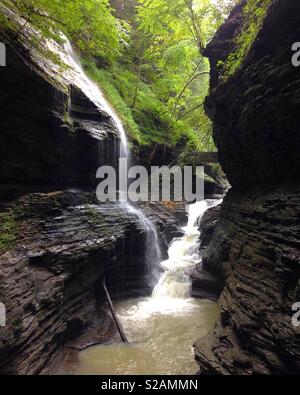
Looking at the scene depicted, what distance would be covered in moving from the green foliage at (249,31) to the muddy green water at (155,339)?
26.0 feet

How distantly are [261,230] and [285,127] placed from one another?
2.69 m

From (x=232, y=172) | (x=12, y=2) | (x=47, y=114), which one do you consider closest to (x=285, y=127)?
(x=232, y=172)

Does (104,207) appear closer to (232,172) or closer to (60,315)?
(60,315)

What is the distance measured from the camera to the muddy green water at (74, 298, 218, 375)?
6.59 metres

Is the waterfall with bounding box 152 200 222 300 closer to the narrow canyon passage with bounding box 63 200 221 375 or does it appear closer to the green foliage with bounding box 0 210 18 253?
the narrow canyon passage with bounding box 63 200 221 375

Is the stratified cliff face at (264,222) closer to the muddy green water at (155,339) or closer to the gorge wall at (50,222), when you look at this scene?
the muddy green water at (155,339)

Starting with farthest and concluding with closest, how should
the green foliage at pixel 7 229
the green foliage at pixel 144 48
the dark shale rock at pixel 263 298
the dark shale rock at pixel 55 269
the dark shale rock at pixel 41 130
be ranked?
the green foliage at pixel 144 48
the dark shale rock at pixel 41 130
the green foliage at pixel 7 229
the dark shale rock at pixel 55 269
the dark shale rock at pixel 263 298

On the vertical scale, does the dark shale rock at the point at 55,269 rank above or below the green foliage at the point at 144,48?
below

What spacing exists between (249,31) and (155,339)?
9.25 meters

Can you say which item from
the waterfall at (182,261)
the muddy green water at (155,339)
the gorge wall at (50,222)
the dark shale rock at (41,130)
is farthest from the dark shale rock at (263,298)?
the dark shale rock at (41,130)

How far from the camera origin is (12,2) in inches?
329

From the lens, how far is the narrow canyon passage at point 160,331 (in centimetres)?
663

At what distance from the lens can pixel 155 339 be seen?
7.87 meters

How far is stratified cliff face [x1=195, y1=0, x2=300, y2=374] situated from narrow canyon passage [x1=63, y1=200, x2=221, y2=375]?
113 centimetres
